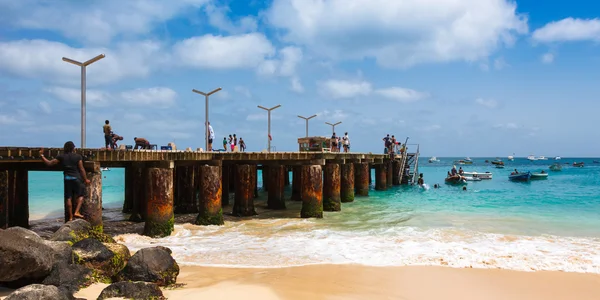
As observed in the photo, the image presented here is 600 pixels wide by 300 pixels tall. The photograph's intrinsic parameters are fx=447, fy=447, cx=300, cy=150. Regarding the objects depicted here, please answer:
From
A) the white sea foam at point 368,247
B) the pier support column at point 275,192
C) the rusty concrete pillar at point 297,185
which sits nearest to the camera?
the white sea foam at point 368,247

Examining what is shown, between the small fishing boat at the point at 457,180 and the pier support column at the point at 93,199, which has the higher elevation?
the pier support column at the point at 93,199

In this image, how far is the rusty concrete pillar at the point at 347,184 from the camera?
1101 inches

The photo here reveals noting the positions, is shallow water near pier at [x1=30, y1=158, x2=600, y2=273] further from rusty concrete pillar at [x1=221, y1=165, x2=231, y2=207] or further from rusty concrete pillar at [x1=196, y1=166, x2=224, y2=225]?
rusty concrete pillar at [x1=221, y1=165, x2=231, y2=207]

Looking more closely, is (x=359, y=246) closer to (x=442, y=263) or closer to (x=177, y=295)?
(x=442, y=263)

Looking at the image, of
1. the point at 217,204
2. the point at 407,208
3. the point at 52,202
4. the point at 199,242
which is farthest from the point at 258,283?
the point at 52,202

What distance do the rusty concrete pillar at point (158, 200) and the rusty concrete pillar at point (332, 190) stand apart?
10346mm

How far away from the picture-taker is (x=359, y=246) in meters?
14.0

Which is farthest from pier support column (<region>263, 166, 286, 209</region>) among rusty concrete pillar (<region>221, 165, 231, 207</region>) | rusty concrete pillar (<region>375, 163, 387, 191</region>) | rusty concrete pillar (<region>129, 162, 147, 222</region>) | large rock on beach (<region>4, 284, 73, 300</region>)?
rusty concrete pillar (<region>375, 163, 387, 191</region>)

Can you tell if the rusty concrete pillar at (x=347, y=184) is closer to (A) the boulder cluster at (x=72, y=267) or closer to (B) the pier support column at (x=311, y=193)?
(B) the pier support column at (x=311, y=193)

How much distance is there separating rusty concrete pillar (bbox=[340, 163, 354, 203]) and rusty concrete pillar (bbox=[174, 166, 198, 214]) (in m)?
10.4

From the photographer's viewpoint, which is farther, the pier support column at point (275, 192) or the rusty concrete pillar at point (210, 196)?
the pier support column at point (275, 192)

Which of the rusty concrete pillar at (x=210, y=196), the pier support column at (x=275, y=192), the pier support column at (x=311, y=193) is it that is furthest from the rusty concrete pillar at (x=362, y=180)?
the rusty concrete pillar at (x=210, y=196)

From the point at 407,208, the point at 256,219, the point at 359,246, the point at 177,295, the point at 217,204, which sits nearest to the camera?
the point at 177,295

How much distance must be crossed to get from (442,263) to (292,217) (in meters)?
9.40
